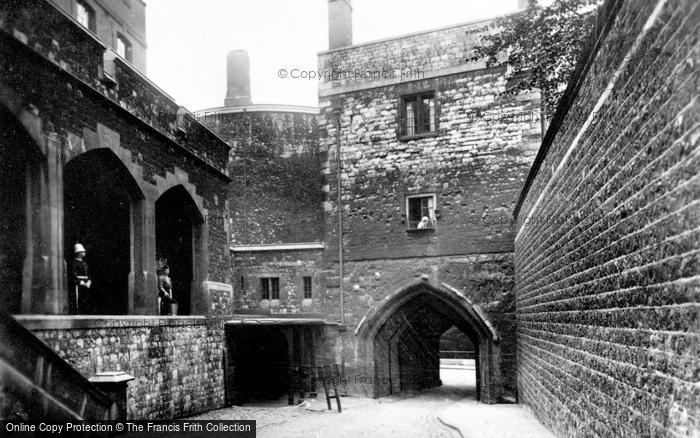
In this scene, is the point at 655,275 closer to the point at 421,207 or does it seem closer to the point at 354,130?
the point at 421,207

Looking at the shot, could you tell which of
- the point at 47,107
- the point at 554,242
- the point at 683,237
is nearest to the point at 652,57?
the point at 683,237

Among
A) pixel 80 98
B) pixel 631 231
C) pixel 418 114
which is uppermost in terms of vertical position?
pixel 418 114

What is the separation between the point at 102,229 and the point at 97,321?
2980mm

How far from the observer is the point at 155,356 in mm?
10461

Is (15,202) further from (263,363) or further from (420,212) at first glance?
(263,363)

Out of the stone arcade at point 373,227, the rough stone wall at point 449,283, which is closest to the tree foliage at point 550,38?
the stone arcade at point 373,227

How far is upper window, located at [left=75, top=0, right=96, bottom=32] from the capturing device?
1670 centimetres

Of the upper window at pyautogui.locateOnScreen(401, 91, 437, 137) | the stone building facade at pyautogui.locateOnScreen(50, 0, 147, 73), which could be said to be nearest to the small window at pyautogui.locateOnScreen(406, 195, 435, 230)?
the upper window at pyautogui.locateOnScreen(401, 91, 437, 137)

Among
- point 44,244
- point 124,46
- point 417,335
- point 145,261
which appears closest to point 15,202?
point 44,244

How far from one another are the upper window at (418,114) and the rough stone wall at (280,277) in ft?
16.2

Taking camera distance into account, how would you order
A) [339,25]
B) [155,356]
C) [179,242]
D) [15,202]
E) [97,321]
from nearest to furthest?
[15,202] < [97,321] < [155,356] < [179,242] < [339,25]

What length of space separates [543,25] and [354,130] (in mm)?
6016

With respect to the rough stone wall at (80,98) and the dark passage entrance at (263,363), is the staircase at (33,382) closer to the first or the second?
the rough stone wall at (80,98)

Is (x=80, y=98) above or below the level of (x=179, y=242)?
above
